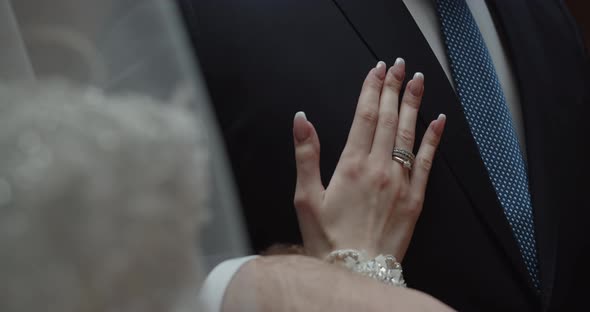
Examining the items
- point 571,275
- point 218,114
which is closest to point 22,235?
point 218,114

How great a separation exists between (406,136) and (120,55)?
430 millimetres

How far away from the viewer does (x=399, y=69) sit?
689 millimetres

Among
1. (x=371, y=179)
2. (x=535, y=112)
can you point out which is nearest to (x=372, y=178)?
(x=371, y=179)

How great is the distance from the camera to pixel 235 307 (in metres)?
0.31

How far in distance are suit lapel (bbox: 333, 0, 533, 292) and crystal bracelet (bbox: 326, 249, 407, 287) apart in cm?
15

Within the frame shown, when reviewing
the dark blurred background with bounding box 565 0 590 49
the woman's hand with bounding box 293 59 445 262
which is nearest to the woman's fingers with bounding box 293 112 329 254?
the woman's hand with bounding box 293 59 445 262

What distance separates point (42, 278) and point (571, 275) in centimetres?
70

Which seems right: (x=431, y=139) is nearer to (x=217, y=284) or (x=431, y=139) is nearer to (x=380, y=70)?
(x=380, y=70)

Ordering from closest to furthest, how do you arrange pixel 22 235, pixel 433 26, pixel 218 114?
pixel 22 235 < pixel 218 114 < pixel 433 26

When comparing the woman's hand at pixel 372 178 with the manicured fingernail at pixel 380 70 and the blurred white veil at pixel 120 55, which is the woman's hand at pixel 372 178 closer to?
the manicured fingernail at pixel 380 70

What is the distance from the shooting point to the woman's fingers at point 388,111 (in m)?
0.67

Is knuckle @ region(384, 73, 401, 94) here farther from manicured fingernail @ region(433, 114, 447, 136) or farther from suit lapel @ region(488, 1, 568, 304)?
suit lapel @ region(488, 1, 568, 304)

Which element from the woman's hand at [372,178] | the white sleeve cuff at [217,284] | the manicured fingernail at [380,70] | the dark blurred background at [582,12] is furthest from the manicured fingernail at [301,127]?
the dark blurred background at [582,12]

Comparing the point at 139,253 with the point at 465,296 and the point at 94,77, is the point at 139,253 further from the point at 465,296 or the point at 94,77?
the point at 465,296
